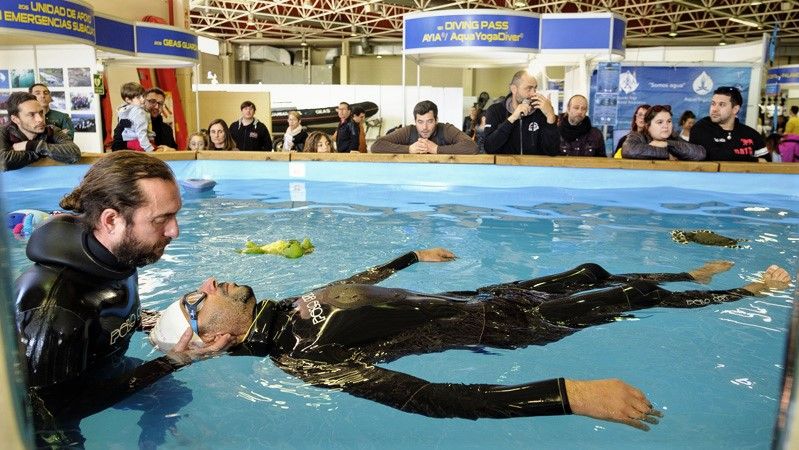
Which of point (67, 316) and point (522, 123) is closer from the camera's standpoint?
point (67, 316)

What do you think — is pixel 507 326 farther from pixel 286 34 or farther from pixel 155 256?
pixel 286 34

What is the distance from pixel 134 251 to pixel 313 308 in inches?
29.8

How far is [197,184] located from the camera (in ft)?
25.5

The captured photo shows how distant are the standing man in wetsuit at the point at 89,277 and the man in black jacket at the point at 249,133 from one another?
702cm

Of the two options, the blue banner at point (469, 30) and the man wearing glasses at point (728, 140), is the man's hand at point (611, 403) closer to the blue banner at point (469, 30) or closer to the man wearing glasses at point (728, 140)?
the man wearing glasses at point (728, 140)

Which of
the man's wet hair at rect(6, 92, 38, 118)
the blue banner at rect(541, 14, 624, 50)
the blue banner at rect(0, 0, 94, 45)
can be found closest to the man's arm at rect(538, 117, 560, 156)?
the blue banner at rect(541, 14, 624, 50)

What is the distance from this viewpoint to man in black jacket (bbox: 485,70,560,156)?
6824 millimetres

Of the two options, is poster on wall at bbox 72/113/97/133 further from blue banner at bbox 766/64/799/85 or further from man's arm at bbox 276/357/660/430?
blue banner at bbox 766/64/799/85

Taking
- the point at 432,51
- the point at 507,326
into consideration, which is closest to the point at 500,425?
Answer: the point at 507,326

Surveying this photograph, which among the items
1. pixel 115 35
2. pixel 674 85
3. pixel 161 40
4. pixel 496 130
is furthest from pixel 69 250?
pixel 674 85

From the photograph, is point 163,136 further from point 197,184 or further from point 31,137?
point 31,137

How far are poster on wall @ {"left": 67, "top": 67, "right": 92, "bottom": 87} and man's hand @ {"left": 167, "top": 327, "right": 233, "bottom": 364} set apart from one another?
344 inches

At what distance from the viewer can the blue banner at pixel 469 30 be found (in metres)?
8.82

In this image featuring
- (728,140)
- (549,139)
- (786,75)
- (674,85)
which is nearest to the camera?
(728,140)
